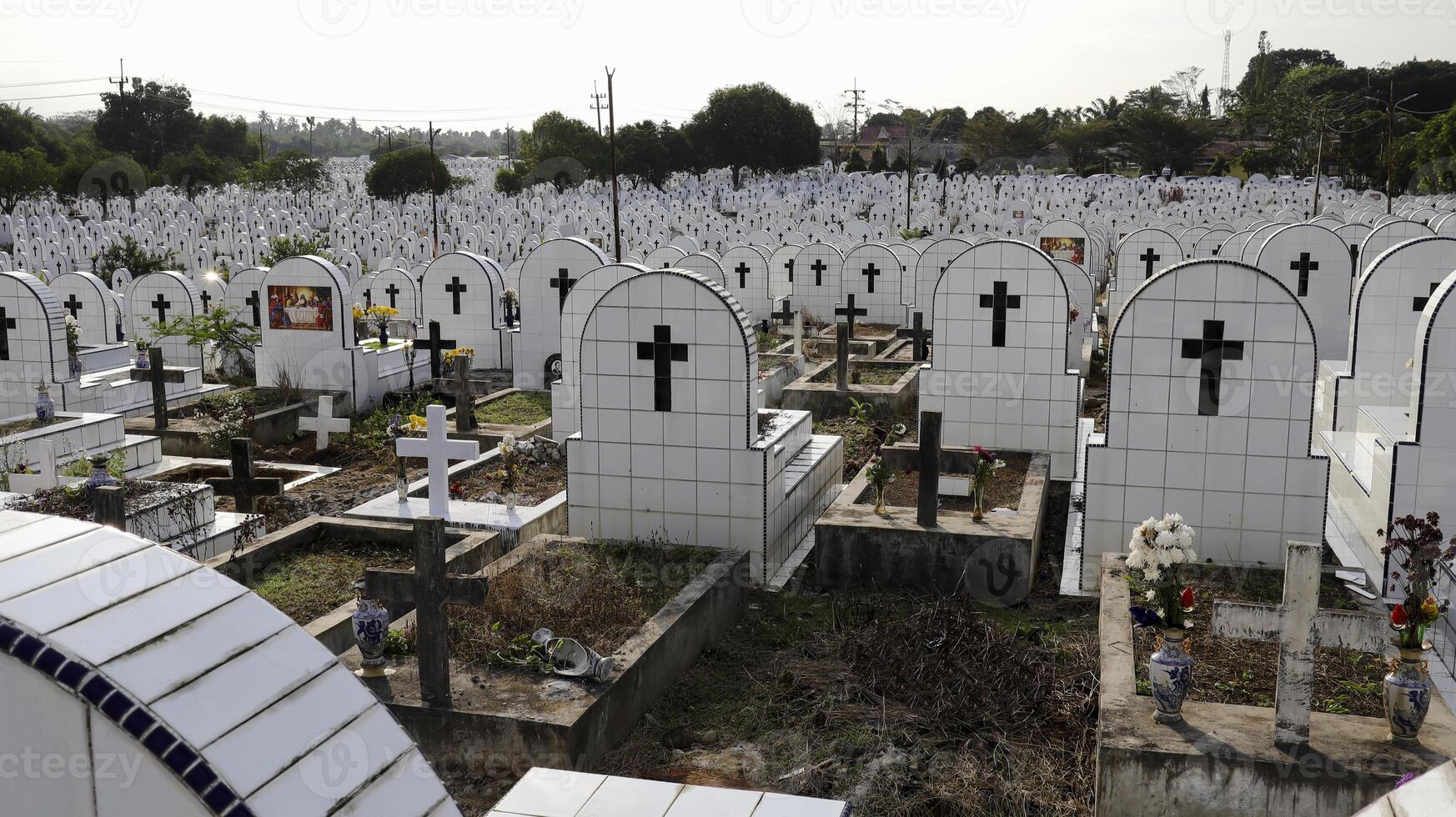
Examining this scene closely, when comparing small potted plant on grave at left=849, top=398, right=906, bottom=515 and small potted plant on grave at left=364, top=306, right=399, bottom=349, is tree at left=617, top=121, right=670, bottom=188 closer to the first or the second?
small potted plant on grave at left=364, top=306, right=399, bottom=349

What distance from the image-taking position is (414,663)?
238 inches

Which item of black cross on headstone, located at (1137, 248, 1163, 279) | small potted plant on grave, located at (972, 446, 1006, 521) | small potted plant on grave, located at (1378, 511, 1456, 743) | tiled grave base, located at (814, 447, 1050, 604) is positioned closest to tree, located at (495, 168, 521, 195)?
black cross on headstone, located at (1137, 248, 1163, 279)

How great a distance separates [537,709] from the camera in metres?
5.46

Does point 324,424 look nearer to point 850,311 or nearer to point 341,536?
point 341,536

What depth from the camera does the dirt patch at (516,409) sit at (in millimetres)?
13266

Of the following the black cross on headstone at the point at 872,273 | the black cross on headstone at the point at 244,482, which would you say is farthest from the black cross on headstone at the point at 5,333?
the black cross on headstone at the point at 872,273

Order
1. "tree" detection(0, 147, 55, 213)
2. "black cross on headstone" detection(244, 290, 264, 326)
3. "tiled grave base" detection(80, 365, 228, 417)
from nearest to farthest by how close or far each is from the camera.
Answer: "tiled grave base" detection(80, 365, 228, 417)
"black cross on headstone" detection(244, 290, 264, 326)
"tree" detection(0, 147, 55, 213)

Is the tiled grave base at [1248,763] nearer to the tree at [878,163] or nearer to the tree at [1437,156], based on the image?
the tree at [1437,156]

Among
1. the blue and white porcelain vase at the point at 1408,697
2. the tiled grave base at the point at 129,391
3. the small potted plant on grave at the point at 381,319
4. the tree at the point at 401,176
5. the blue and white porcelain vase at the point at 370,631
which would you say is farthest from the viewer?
the tree at the point at 401,176

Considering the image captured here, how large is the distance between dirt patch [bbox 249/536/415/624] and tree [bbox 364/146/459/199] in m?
48.0

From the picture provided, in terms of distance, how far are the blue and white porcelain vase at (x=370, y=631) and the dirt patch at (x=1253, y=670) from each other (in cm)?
370

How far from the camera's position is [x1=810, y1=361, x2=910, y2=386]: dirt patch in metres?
14.6

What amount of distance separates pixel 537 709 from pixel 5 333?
10.8 m

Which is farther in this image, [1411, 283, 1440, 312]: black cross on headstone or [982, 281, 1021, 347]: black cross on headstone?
[1411, 283, 1440, 312]: black cross on headstone
